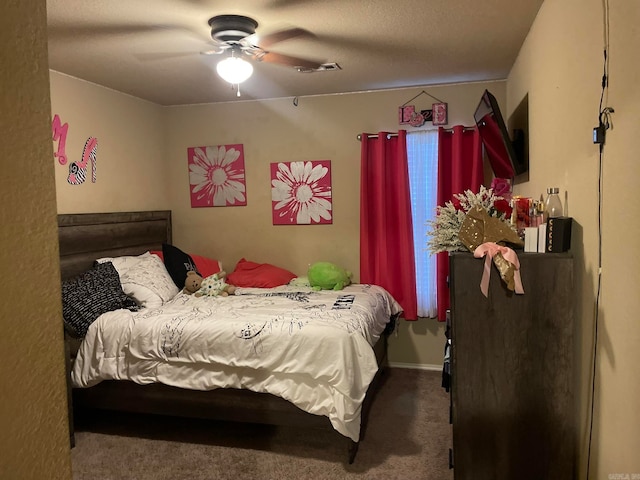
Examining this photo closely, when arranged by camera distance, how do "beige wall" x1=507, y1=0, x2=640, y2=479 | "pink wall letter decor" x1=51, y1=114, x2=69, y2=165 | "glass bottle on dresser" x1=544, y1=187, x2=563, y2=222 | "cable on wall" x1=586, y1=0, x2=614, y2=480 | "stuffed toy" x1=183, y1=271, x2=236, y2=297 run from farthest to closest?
"stuffed toy" x1=183, y1=271, x2=236, y2=297
"pink wall letter decor" x1=51, y1=114, x2=69, y2=165
"glass bottle on dresser" x1=544, y1=187, x2=563, y2=222
"cable on wall" x1=586, y1=0, x2=614, y2=480
"beige wall" x1=507, y1=0, x2=640, y2=479

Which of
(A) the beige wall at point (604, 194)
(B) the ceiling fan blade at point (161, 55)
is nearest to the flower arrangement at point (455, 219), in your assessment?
(A) the beige wall at point (604, 194)

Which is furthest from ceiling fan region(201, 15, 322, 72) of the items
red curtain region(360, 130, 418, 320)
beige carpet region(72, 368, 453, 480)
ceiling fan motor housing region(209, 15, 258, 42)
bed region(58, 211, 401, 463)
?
beige carpet region(72, 368, 453, 480)

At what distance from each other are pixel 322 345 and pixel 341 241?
1.78 metres

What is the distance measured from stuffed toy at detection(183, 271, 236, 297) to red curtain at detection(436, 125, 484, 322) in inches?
69.3

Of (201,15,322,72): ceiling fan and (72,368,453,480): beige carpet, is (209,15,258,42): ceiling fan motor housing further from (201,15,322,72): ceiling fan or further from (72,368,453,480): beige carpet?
(72,368,453,480): beige carpet

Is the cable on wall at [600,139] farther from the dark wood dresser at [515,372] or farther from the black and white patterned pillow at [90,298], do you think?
the black and white patterned pillow at [90,298]

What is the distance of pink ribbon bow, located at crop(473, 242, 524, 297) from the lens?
5.96 ft

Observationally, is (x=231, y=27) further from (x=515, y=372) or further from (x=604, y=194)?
(x=515, y=372)

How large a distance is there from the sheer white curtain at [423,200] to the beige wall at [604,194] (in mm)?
1808

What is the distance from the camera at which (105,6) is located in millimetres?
2324

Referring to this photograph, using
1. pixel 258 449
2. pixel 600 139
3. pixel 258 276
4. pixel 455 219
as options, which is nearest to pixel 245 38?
pixel 455 219

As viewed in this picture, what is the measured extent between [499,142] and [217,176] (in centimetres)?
272

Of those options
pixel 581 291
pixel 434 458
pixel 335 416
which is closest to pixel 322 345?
pixel 335 416

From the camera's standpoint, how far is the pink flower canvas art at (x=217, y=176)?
4.56 meters
